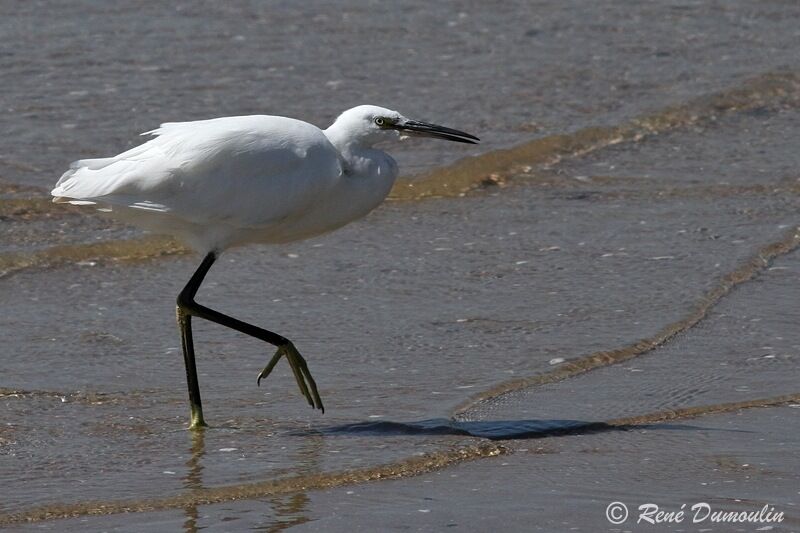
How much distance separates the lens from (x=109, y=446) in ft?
18.0

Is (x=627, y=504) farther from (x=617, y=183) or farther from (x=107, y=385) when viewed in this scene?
(x=617, y=183)

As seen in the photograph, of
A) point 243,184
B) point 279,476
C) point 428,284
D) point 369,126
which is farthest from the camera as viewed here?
point 428,284

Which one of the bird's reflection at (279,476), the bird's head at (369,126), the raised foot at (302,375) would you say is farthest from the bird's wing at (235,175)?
the bird's reflection at (279,476)

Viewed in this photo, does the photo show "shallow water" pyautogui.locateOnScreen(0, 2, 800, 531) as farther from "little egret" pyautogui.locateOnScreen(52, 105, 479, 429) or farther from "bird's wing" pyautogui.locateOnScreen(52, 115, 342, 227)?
"bird's wing" pyautogui.locateOnScreen(52, 115, 342, 227)

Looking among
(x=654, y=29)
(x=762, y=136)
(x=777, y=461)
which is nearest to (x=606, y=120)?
(x=762, y=136)

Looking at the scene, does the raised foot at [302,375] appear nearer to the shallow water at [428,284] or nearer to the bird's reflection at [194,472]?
the shallow water at [428,284]

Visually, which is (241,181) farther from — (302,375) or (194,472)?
(194,472)

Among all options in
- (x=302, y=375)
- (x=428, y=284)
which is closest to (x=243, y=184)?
(x=302, y=375)

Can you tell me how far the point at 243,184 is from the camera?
5867 millimetres

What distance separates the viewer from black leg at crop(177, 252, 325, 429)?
19.0ft

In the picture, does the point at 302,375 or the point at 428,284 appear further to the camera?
the point at 428,284

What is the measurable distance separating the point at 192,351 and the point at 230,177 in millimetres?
700

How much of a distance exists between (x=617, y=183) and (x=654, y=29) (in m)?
4.57

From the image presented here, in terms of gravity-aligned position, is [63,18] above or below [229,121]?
above
